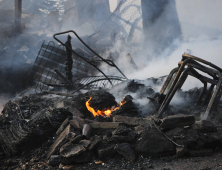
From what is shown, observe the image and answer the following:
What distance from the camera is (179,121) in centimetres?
378

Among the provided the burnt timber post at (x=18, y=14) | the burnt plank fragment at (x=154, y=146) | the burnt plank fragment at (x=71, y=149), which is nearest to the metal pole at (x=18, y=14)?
the burnt timber post at (x=18, y=14)

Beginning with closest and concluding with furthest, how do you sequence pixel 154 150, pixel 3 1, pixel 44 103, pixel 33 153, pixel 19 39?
pixel 154 150, pixel 33 153, pixel 44 103, pixel 19 39, pixel 3 1

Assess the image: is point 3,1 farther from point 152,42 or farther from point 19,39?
point 152,42

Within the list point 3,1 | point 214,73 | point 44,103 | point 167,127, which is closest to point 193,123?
point 167,127

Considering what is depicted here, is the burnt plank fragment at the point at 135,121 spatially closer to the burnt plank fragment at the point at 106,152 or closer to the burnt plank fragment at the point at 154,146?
the burnt plank fragment at the point at 154,146

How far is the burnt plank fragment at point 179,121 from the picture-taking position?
12.4 ft

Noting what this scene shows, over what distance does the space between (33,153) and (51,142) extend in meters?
0.41

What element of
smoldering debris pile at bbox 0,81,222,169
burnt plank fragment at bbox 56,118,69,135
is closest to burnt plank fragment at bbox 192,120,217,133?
smoldering debris pile at bbox 0,81,222,169

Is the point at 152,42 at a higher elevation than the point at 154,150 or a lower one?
higher

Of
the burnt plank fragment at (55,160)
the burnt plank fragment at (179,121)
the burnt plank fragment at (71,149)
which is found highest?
the burnt plank fragment at (179,121)

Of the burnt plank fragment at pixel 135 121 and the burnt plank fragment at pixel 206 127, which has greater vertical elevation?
the burnt plank fragment at pixel 206 127

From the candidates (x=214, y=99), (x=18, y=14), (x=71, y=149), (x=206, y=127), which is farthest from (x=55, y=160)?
(x=18, y=14)

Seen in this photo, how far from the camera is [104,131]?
438 cm

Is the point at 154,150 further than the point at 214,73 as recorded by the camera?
No
